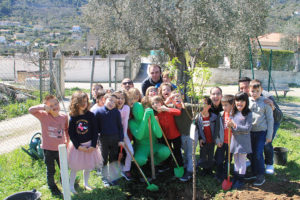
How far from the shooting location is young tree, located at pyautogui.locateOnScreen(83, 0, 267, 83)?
7.53m

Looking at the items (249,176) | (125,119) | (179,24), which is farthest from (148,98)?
(179,24)

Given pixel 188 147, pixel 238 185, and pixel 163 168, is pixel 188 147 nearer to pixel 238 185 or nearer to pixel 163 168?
pixel 163 168

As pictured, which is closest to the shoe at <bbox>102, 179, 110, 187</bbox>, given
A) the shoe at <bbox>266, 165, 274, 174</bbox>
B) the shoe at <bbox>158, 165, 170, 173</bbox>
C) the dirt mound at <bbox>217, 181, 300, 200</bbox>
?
the shoe at <bbox>158, 165, 170, 173</bbox>

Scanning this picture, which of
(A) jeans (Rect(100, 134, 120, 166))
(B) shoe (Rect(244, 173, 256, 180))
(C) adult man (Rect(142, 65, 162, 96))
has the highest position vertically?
(C) adult man (Rect(142, 65, 162, 96))

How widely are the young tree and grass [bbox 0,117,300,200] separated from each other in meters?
4.11

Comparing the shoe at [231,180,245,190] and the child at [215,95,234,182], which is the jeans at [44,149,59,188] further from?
the shoe at [231,180,245,190]

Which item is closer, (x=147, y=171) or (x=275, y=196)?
(x=275, y=196)

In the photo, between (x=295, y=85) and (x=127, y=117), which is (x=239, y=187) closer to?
(x=127, y=117)

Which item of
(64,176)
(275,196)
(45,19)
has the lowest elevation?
(275,196)

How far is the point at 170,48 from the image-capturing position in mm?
8609

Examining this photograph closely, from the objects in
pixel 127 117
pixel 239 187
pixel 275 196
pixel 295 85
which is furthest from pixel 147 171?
pixel 295 85

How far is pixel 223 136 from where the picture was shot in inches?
159

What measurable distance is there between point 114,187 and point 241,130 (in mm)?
1989

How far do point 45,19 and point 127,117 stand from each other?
319 feet
